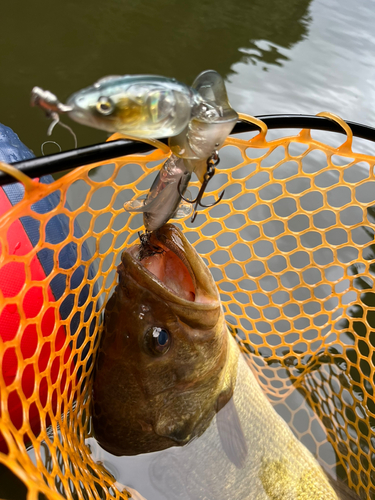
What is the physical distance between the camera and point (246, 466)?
2207mm

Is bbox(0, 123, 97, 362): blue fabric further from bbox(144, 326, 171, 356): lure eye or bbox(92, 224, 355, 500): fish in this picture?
bbox(144, 326, 171, 356): lure eye

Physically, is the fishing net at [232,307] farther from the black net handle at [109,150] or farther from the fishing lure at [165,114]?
the fishing lure at [165,114]

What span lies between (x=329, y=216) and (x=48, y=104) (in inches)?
122

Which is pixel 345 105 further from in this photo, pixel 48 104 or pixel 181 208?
pixel 48 104

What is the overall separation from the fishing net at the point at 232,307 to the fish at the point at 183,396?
0.64 ft

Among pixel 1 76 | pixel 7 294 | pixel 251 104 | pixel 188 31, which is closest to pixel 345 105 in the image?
pixel 251 104

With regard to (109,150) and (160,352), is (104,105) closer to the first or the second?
(109,150)

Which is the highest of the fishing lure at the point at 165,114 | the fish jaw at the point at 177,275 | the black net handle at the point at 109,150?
the fishing lure at the point at 165,114

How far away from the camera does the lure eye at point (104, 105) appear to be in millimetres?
991

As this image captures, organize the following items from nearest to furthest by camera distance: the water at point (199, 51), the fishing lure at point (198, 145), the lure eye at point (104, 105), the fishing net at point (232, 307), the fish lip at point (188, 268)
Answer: the lure eye at point (104, 105) → the fishing lure at point (198, 145) → the fishing net at point (232, 307) → the fish lip at point (188, 268) → the water at point (199, 51)

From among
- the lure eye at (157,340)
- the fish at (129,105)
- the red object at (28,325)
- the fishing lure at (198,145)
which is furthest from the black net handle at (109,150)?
the lure eye at (157,340)

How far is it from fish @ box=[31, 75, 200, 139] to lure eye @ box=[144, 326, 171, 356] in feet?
3.18

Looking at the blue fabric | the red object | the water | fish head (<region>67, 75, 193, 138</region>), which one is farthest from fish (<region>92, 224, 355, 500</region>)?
the water

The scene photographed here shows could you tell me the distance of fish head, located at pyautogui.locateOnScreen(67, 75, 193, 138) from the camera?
3.28 feet
